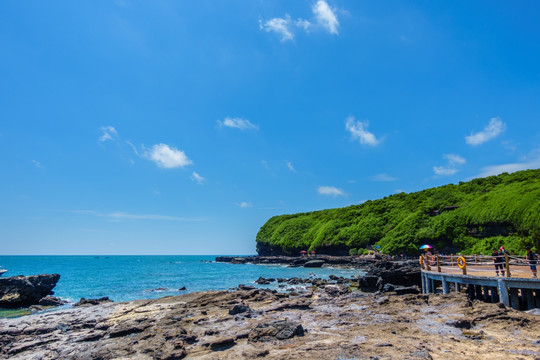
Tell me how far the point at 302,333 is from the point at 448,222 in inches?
2633

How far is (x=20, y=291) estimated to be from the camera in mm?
30594

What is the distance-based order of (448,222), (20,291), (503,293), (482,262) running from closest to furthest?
1. (503,293)
2. (482,262)
3. (20,291)
4. (448,222)

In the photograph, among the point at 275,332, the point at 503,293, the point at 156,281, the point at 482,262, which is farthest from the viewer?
the point at 156,281

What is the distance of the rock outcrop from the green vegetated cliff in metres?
62.3

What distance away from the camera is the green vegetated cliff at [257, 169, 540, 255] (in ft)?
182

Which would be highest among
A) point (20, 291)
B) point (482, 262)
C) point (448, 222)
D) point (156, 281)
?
point (448, 222)

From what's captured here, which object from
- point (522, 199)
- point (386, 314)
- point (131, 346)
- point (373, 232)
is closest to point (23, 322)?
point (131, 346)

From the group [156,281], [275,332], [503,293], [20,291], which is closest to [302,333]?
[275,332]

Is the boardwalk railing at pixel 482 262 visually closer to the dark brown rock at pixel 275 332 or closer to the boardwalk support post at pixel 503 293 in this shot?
the boardwalk support post at pixel 503 293

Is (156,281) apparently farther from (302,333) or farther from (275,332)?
(302,333)

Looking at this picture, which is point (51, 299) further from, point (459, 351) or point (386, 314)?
point (459, 351)

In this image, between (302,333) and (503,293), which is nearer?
(302,333)

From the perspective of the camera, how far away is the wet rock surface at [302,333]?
404 inches

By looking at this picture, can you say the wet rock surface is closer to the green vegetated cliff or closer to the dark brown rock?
the dark brown rock
